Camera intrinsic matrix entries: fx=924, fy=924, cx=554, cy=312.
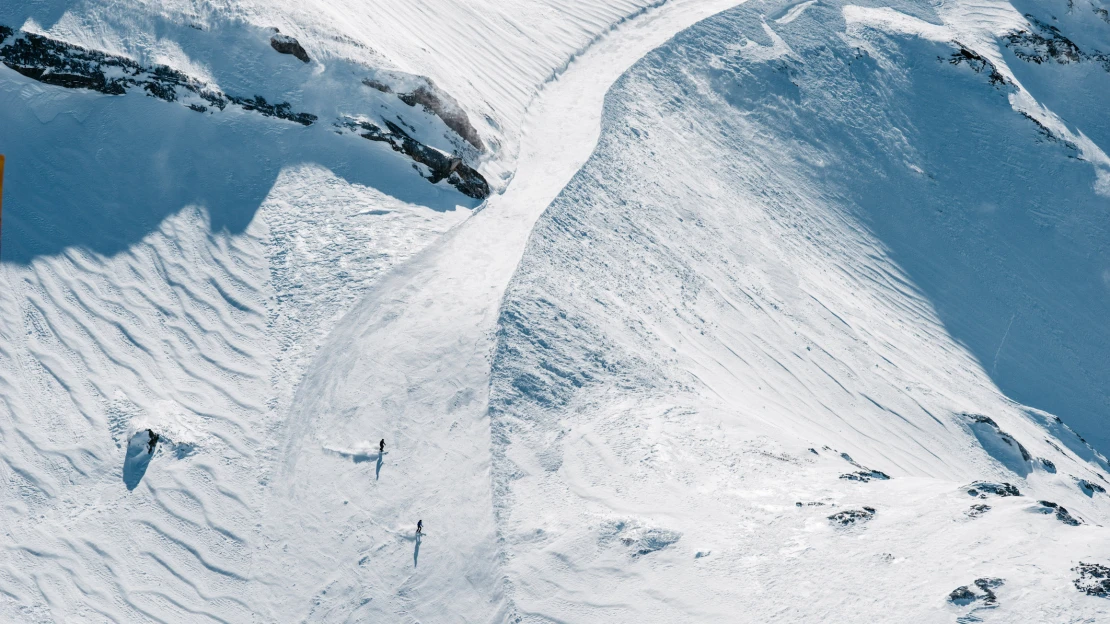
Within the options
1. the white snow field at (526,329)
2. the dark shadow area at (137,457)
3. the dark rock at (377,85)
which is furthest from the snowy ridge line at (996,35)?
the dark shadow area at (137,457)

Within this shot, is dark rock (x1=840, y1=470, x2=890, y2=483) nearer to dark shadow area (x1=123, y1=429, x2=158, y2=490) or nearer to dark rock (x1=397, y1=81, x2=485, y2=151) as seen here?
dark rock (x1=397, y1=81, x2=485, y2=151)

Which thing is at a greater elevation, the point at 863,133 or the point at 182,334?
the point at 863,133

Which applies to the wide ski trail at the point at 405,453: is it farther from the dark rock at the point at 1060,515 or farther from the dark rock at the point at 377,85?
the dark rock at the point at 1060,515

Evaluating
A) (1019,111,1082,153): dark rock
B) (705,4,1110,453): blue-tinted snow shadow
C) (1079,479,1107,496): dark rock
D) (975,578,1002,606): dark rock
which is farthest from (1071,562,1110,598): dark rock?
(1019,111,1082,153): dark rock

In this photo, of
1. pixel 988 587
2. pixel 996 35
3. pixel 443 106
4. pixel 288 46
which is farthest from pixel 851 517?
pixel 996 35

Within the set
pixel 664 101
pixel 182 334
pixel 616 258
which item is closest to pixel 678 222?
pixel 616 258

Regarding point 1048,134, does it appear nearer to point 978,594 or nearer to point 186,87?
point 978,594

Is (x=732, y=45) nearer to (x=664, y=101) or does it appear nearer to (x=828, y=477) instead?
(x=664, y=101)
